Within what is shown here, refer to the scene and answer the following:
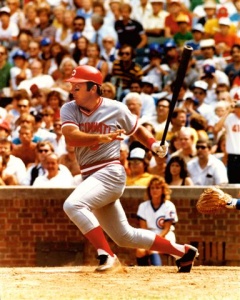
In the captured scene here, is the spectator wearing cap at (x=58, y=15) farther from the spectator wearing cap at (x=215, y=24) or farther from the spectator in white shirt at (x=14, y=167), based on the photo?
the spectator in white shirt at (x=14, y=167)

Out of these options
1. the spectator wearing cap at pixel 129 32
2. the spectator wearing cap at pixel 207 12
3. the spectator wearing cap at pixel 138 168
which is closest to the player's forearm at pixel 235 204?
the spectator wearing cap at pixel 138 168

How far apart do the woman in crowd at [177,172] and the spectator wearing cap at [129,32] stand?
17.7 feet

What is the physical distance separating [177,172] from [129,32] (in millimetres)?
5667

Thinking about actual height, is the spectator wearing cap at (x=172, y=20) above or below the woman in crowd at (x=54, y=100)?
above

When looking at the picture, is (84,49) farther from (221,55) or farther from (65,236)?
(65,236)

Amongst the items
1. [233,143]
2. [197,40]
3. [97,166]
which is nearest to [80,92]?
[97,166]

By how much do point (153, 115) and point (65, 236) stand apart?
329 centimetres

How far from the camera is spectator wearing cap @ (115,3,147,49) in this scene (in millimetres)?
19984

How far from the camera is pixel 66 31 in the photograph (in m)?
20.7

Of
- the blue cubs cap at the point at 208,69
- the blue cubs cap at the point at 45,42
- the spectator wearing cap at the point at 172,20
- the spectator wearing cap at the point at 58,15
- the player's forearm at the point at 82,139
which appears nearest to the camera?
the player's forearm at the point at 82,139

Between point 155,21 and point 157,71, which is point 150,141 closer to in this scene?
point 157,71

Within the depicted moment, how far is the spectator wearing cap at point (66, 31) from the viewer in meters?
20.6

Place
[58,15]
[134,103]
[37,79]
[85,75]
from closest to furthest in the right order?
[85,75], [134,103], [37,79], [58,15]

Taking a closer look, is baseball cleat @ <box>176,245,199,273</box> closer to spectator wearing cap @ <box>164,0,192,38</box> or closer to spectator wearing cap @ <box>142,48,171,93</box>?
spectator wearing cap @ <box>142,48,171,93</box>
